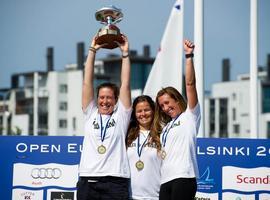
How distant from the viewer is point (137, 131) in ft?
26.9

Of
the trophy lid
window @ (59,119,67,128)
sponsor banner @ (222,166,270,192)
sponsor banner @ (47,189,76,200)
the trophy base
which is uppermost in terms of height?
window @ (59,119,67,128)

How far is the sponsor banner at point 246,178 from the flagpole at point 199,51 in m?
2.66

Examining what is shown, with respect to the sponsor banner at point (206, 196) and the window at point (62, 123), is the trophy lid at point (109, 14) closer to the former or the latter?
the sponsor banner at point (206, 196)

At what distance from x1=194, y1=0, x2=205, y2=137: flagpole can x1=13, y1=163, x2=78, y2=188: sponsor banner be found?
306 centimetres

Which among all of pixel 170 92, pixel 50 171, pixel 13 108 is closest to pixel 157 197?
pixel 170 92

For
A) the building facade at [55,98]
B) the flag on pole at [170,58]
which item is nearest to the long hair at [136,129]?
the flag on pole at [170,58]

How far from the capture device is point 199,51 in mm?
13539

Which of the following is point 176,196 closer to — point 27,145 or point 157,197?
point 157,197

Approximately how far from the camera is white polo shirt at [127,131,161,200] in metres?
8.08

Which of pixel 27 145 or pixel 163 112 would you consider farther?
pixel 27 145

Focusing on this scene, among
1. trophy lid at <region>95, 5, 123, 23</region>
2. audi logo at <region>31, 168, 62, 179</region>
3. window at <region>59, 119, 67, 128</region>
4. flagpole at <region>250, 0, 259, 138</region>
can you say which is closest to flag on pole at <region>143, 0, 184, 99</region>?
flagpole at <region>250, 0, 259, 138</region>

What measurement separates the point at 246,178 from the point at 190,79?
106 inches

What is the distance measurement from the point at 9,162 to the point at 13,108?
82.9 meters

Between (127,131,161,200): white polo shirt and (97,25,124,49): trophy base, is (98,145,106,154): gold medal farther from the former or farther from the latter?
(97,25,124,49): trophy base
